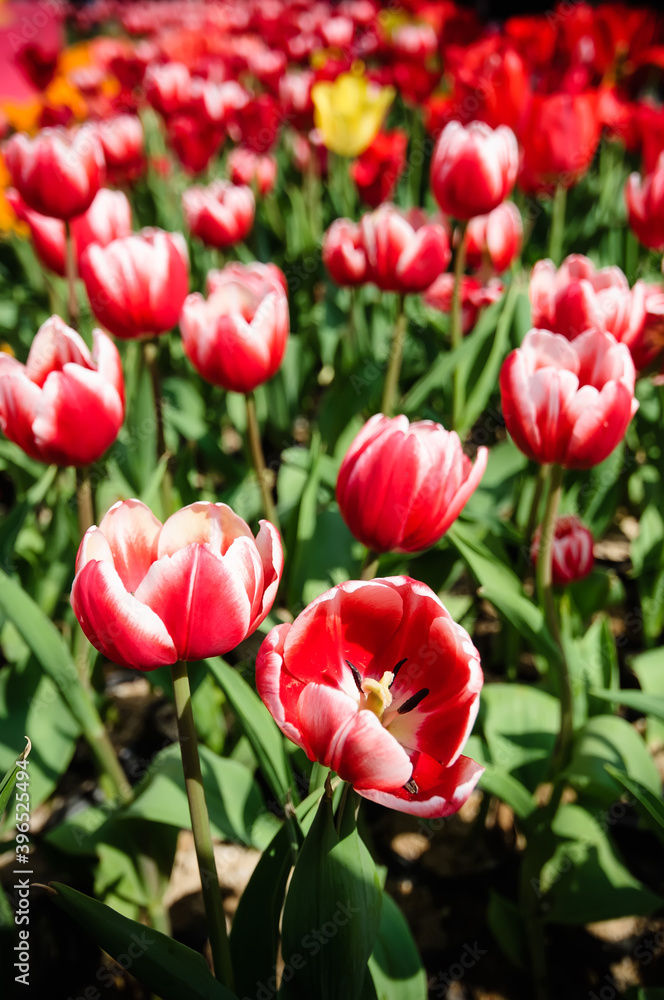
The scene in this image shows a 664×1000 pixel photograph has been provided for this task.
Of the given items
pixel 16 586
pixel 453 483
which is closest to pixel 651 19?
pixel 453 483

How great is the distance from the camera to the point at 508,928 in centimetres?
126

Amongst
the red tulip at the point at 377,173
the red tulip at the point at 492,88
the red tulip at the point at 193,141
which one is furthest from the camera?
the red tulip at the point at 193,141

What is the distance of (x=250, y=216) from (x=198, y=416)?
22.5 inches

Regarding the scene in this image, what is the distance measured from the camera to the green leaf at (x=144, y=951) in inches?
25.4

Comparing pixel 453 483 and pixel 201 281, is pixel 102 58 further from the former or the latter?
pixel 453 483

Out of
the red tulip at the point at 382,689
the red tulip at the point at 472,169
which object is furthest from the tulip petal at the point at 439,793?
the red tulip at the point at 472,169

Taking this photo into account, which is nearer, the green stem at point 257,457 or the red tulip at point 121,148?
the green stem at point 257,457

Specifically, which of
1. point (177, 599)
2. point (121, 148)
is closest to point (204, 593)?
point (177, 599)

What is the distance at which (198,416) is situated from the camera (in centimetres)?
213

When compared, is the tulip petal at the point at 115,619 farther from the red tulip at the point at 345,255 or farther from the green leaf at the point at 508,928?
the red tulip at the point at 345,255

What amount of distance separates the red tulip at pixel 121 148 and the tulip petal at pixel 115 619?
218cm

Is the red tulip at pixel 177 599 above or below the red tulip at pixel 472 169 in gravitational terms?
below

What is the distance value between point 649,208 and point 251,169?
1600 millimetres

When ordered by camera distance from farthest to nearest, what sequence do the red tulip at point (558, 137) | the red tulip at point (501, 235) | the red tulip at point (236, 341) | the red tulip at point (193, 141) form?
the red tulip at point (193, 141)
the red tulip at point (558, 137)
the red tulip at point (501, 235)
the red tulip at point (236, 341)
